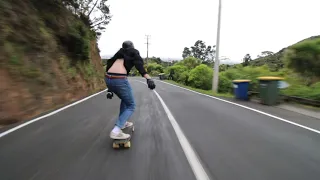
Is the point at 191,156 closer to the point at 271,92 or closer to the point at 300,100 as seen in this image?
the point at 271,92

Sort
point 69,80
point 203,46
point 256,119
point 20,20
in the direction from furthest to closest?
point 203,46 < point 69,80 < point 20,20 < point 256,119

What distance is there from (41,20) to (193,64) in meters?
69.8

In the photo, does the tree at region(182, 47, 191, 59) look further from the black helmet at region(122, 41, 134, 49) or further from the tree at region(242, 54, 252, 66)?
the black helmet at region(122, 41, 134, 49)

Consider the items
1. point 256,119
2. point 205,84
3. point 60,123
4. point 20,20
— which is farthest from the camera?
point 205,84

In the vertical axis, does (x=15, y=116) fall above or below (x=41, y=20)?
below

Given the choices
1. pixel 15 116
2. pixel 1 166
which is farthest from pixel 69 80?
pixel 1 166

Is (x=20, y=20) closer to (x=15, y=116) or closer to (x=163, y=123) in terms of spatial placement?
(x=15, y=116)

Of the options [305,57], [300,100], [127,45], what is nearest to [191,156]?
[127,45]

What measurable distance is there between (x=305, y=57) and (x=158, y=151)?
11765 mm

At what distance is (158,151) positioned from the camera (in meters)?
5.01

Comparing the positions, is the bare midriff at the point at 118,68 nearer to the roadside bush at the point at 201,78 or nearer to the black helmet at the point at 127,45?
the black helmet at the point at 127,45

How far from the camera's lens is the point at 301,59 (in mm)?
14234

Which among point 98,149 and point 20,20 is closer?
point 98,149

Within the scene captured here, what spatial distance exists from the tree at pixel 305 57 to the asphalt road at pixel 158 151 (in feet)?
23.2
